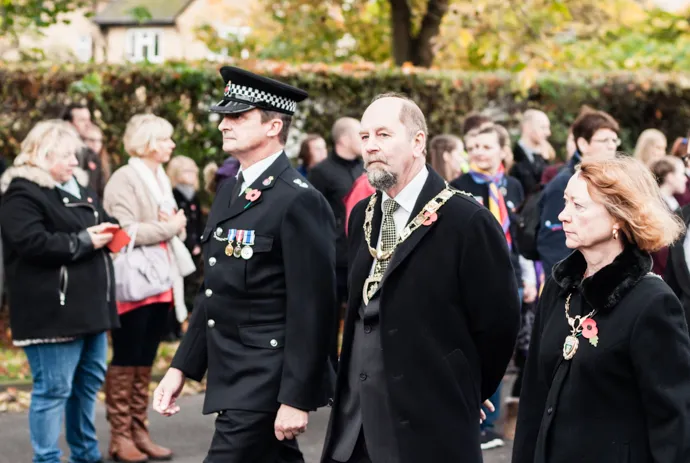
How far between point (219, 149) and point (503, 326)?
8314mm

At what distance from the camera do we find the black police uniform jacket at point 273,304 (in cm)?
509

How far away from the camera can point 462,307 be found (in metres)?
4.63

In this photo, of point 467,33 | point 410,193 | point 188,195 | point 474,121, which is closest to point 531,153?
point 474,121

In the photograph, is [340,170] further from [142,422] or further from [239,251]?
[239,251]

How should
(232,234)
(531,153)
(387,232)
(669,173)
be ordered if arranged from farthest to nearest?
(531,153)
(669,173)
(232,234)
(387,232)

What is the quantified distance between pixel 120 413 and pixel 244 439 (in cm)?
295

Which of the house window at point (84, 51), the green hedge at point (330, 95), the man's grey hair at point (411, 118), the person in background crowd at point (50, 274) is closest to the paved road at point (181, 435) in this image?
the person in background crowd at point (50, 274)

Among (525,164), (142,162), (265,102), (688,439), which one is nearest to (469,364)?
(688,439)

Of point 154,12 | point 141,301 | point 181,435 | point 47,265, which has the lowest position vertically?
point 181,435

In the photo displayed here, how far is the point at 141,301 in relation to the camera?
7.80 metres

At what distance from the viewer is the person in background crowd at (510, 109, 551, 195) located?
1152 centimetres

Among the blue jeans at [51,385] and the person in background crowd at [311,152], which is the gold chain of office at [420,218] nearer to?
the blue jeans at [51,385]

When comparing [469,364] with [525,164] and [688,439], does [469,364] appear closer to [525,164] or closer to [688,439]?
[688,439]

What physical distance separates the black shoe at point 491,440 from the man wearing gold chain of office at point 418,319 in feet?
11.7
